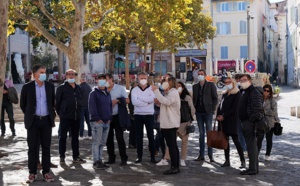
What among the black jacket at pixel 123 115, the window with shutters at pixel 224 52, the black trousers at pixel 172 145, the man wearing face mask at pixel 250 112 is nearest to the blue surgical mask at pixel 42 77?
the black jacket at pixel 123 115

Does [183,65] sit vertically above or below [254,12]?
below

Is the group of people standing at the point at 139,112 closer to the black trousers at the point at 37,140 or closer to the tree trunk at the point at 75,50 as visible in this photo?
the black trousers at the point at 37,140

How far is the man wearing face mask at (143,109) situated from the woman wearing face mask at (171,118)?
1250 mm

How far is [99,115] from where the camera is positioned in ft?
36.8

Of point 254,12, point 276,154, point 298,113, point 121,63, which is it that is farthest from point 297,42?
point 276,154

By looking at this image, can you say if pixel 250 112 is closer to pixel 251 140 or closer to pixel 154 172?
pixel 251 140

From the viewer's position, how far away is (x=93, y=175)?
1059 centimetres

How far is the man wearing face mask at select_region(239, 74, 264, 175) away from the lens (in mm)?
10266

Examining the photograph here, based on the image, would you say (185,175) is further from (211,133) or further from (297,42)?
(297,42)

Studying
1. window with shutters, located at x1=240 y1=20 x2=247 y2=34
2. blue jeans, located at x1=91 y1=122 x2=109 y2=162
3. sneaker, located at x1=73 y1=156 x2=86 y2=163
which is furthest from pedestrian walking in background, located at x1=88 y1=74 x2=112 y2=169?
window with shutters, located at x1=240 y1=20 x2=247 y2=34

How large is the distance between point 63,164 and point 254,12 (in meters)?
60.3

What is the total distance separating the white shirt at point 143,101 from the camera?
1203 centimetres

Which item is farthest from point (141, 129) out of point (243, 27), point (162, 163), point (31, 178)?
point (243, 27)

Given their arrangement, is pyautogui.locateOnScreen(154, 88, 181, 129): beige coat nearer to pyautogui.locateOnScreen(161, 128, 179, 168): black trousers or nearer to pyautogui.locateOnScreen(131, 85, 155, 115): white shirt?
pyautogui.locateOnScreen(161, 128, 179, 168): black trousers
